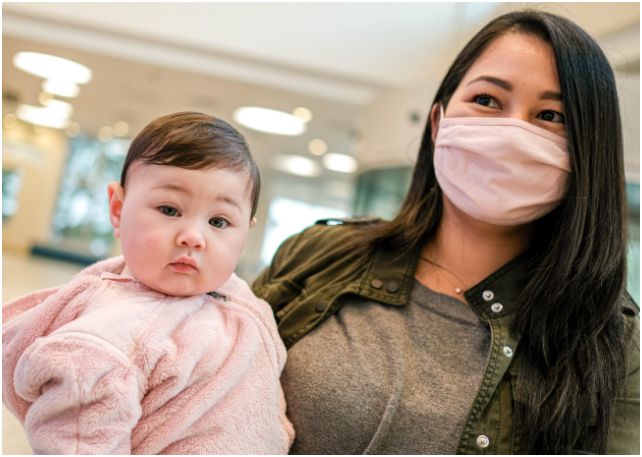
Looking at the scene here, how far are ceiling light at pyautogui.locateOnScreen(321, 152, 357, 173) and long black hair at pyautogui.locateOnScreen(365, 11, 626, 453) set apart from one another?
36.6ft

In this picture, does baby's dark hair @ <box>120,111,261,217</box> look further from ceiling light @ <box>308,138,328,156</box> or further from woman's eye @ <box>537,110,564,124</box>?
ceiling light @ <box>308,138,328,156</box>

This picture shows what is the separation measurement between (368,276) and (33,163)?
15.8 metres

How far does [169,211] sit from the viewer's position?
997 millimetres

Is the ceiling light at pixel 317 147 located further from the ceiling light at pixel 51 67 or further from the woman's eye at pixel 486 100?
the woman's eye at pixel 486 100

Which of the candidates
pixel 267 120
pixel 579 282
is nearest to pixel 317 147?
pixel 267 120

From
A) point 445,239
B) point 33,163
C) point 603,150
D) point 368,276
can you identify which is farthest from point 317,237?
point 33,163

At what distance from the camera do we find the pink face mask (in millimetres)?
1219

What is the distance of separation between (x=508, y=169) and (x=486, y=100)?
0.16m

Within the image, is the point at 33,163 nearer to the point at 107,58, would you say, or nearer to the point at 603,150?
the point at 107,58

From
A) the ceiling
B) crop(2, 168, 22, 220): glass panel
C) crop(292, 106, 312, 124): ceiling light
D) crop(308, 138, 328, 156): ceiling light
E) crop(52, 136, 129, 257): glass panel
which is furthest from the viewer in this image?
crop(52, 136, 129, 257): glass panel

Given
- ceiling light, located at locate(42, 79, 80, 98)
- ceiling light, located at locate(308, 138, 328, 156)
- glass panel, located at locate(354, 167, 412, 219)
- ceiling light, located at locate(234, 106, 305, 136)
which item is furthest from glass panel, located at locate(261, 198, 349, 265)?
glass panel, located at locate(354, 167, 412, 219)

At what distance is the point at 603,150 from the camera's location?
122 centimetres

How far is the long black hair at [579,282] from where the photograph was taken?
1.12 m

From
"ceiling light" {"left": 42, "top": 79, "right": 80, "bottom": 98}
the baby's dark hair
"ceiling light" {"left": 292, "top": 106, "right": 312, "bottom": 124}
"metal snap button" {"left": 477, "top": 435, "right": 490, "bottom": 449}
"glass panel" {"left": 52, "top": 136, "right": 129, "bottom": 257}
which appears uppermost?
the baby's dark hair
